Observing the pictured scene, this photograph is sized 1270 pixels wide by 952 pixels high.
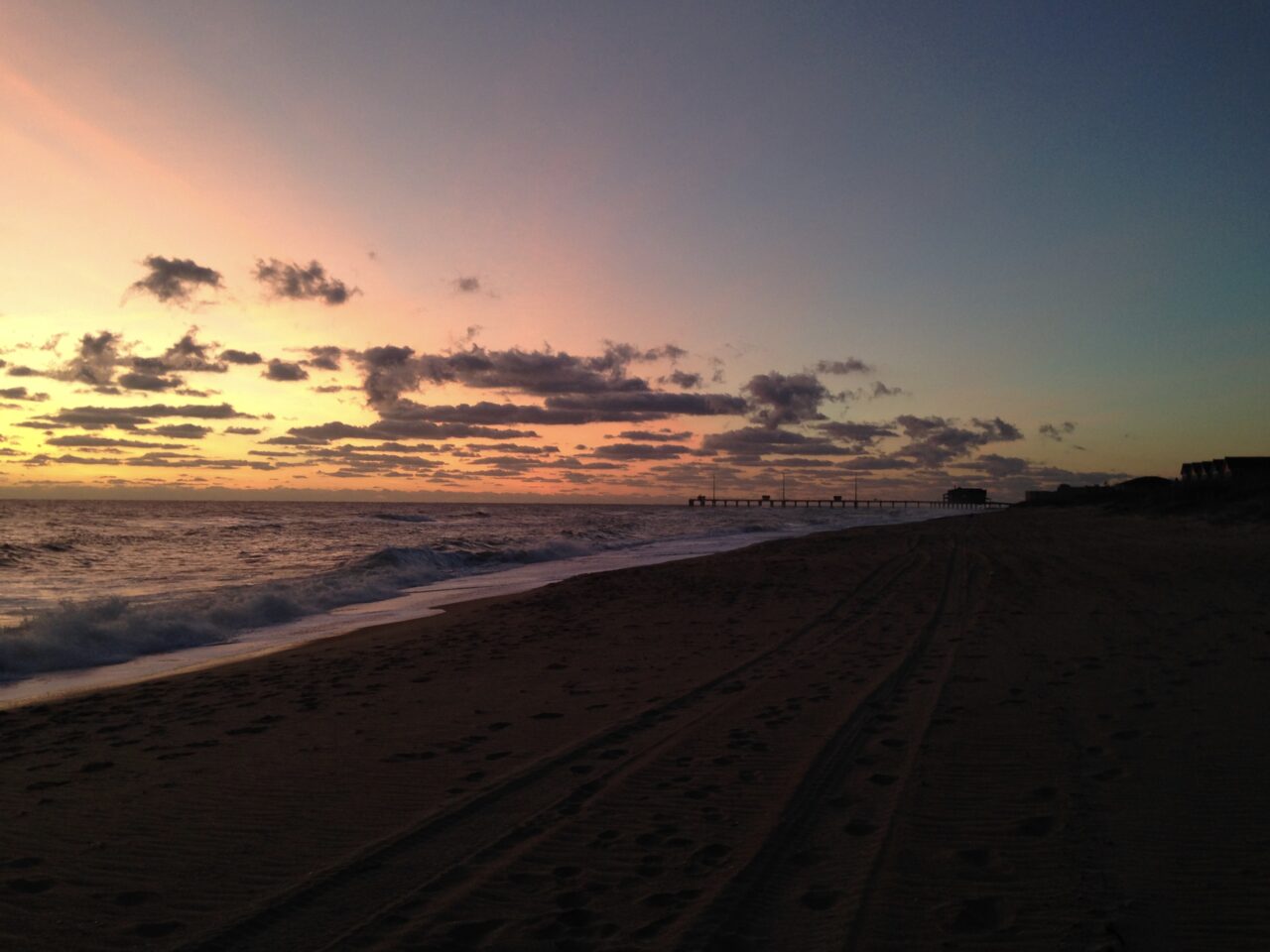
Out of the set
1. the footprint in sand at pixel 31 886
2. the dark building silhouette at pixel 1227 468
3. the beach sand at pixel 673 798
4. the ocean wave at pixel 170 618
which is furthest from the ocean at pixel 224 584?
the dark building silhouette at pixel 1227 468

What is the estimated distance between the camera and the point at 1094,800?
16.8 ft

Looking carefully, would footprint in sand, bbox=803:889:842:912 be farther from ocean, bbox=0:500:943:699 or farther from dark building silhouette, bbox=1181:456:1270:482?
dark building silhouette, bbox=1181:456:1270:482

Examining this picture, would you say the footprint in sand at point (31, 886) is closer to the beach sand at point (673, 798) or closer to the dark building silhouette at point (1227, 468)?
the beach sand at point (673, 798)

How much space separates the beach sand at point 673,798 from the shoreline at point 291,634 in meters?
1.16

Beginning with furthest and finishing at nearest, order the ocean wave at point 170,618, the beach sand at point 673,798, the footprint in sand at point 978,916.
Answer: the ocean wave at point 170,618, the beach sand at point 673,798, the footprint in sand at point 978,916

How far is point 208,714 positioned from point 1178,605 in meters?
13.8

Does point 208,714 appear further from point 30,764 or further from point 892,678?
point 892,678

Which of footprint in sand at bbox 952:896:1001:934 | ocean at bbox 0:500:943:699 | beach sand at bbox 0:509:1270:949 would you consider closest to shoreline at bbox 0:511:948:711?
ocean at bbox 0:500:943:699

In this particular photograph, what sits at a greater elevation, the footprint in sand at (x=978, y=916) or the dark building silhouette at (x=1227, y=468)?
the dark building silhouette at (x=1227, y=468)

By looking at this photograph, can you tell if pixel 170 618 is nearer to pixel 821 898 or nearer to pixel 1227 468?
pixel 821 898

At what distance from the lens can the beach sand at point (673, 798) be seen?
390 cm

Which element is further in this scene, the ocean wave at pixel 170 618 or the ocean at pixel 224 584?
the ocean at pixel 224 584

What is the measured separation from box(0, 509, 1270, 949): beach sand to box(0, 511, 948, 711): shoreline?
45.6 inches

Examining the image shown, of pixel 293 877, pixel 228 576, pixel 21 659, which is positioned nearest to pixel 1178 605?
pixel 293 877
